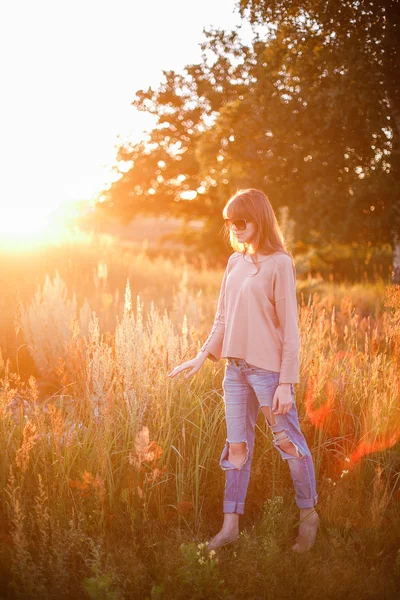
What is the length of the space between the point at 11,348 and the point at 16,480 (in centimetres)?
327

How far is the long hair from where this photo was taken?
9.75ft

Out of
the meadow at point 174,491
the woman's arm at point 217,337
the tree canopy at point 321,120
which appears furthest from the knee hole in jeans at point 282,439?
the tree canopy at point 321,120

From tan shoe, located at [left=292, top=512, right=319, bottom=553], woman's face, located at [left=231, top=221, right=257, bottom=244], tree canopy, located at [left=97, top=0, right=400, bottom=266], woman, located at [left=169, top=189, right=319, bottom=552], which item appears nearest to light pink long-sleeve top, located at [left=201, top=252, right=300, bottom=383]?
woman, located at [left=169, top=189, right=319, bottom=552]

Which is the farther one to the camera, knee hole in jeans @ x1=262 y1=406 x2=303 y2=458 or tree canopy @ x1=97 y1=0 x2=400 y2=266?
tree canopy @ x1=97 y1=0 x2=400 y2=266

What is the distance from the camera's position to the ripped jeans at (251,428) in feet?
9.54

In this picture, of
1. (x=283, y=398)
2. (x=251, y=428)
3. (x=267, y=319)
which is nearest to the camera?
(x=283, y=398)

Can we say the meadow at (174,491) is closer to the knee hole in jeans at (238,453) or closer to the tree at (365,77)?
the knee hole in jeans at (238,453)

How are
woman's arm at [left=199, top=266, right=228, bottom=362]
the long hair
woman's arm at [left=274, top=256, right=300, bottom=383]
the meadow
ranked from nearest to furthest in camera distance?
1. the meadow
2. woman's arm at [left=274, top=256, right=300, bottom=383]
3. the long hair
4. woman's arm at [left=199, top=266, right=228, bottom=362]

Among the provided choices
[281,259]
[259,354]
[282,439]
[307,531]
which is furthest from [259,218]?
[307,531]

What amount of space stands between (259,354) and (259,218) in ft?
2.46

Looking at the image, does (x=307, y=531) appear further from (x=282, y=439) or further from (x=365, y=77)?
(x=365, y=77)

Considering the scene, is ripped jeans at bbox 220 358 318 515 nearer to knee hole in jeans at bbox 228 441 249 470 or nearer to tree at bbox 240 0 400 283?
knee hole in jeans at bbox 228 441 249 470

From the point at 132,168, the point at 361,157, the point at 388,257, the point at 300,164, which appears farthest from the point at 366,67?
the point at 132,168

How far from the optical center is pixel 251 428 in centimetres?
317
